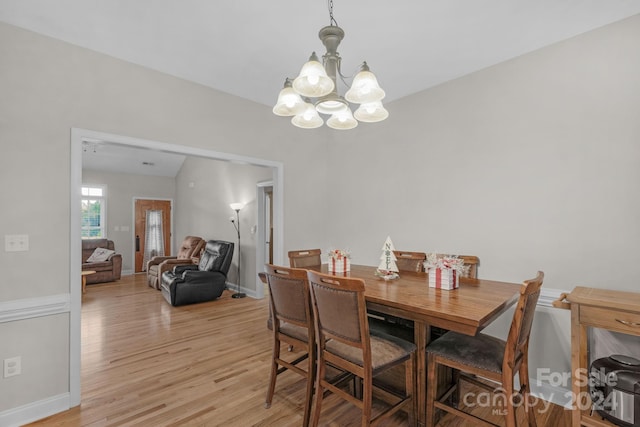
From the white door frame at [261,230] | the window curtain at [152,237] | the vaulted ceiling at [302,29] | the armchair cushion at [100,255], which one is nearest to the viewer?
the vaulted ceiling at [302,29]

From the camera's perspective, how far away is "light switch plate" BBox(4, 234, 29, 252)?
82.4 inches

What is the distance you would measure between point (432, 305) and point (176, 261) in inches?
218

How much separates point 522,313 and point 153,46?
3191 mm

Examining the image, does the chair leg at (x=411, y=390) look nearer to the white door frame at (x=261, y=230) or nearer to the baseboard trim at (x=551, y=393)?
the baseboard trim at (x=551, y=393)

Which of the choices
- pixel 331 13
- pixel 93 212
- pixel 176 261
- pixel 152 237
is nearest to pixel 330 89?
pixel 331 13

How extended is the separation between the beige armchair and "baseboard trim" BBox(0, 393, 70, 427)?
3.74 m

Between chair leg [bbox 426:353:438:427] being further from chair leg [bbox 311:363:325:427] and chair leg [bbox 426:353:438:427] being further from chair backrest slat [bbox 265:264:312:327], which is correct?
chair backrest slat [bbox 265:264:312:327]

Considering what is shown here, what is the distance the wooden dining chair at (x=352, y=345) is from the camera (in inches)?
63.0

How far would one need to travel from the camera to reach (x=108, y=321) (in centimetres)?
412

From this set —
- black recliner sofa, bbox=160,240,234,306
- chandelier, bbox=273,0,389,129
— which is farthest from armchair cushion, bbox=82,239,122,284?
chandelier, bbox=273,0,389,129

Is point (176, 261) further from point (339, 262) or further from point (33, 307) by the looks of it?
point (339, 262)

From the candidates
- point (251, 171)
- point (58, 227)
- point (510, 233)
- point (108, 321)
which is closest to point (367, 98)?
point (510, 233)

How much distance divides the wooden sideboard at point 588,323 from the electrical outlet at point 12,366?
362cm

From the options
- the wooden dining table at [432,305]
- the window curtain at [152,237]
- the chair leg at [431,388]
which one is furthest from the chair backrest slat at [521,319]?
the window curtain at [152,237]
